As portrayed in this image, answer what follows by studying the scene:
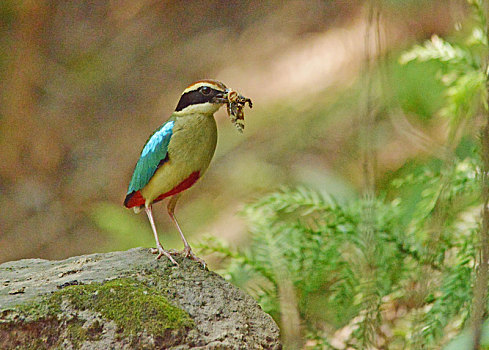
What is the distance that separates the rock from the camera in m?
2.30

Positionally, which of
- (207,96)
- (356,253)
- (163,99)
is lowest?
(356,253)

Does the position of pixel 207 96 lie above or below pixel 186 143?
above

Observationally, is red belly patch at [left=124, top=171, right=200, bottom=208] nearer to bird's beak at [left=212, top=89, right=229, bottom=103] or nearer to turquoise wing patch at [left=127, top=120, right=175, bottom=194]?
turquoise wing patch at [left=127, top=120, right=175, bottom=194]

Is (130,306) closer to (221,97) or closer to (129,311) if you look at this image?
(129,311)

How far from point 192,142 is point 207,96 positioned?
0.20m

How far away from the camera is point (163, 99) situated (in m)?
8.33

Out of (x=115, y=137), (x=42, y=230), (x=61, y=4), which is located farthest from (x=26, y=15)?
(x=42, y=230)


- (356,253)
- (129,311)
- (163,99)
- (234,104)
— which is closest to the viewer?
(129,311)

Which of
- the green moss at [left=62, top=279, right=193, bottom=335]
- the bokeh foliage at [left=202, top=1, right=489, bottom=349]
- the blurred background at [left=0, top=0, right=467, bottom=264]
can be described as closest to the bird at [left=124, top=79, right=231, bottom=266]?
the green moss at [left=62, top=279, right=193, bottom=335]

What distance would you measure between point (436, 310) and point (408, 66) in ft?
10.7

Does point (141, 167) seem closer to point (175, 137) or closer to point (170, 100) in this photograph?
point (175, 137)

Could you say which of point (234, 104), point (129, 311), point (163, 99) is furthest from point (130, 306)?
point (163, 99)

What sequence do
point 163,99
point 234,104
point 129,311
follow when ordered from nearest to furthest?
1. point 129,311
2. point 234,104
3. point 163,99

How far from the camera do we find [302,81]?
825 cm
